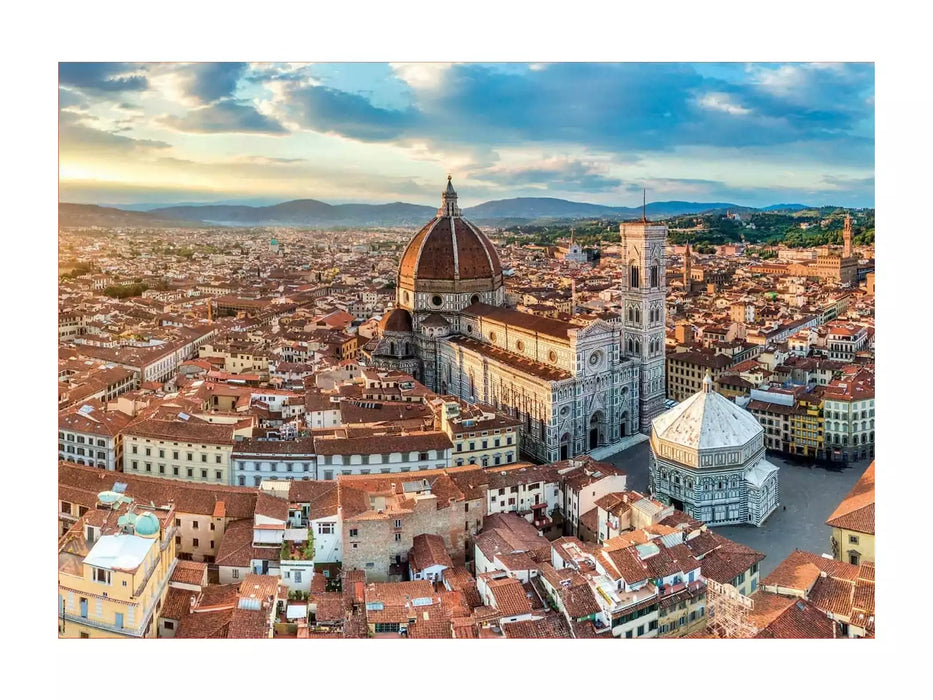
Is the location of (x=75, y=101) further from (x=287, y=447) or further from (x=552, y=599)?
(x=552, y=599)

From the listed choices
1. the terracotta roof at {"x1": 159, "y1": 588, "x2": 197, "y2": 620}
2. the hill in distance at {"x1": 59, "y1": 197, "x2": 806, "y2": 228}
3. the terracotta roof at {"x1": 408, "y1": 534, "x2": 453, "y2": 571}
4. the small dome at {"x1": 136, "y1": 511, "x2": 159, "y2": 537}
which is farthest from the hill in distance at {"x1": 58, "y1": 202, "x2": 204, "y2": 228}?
the terracotta roof at {"x1": 408, "y1": 534, "x2": 453, "y2": 571}

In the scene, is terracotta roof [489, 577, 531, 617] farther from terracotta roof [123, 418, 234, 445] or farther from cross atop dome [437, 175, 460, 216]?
cross atop dome [437, 175, 460, 216]

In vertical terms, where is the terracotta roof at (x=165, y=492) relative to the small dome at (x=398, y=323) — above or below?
below

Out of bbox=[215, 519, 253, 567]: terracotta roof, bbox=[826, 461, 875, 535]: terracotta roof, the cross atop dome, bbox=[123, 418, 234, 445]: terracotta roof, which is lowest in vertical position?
bbox=[215, 519, 253, 567]: terracotta roof

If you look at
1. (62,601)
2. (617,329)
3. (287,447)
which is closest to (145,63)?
(62,601)

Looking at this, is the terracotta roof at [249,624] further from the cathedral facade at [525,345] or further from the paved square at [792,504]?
the cathedral facade at [525,345]

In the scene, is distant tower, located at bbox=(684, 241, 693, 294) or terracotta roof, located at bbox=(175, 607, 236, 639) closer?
terracotta roof, located at bbox=(175, 607, 236, 639)

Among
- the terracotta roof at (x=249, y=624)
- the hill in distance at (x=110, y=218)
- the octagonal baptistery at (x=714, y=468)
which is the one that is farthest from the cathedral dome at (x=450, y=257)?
the terracotta roof at (x=249, y=624)
